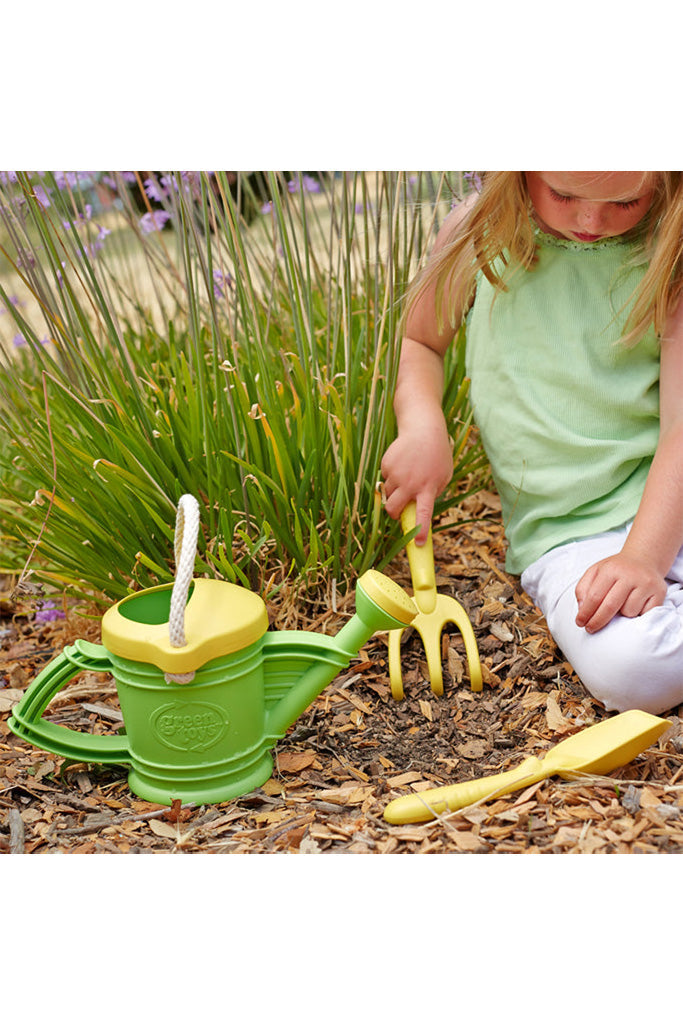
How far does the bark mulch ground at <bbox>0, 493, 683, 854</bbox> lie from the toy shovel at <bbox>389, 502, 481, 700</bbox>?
0.03 metres

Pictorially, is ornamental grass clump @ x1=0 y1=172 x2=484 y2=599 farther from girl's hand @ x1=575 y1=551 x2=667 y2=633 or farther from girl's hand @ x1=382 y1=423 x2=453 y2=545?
girl's hand @ x1=575 y1=551 x2=667 y2=633

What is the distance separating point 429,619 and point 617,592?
24 centimetres

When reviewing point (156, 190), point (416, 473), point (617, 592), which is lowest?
point (617, 592)

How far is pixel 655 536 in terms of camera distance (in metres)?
1.15

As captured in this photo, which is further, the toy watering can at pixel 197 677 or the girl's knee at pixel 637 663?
the girl's knee at pixel 637 663

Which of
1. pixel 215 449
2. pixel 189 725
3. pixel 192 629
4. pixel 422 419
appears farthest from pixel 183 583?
pixel 422 419

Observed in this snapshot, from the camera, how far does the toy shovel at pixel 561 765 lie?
35.9 inches

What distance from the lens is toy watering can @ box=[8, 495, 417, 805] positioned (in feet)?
2.97

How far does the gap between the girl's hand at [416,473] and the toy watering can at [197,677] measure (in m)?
0.26

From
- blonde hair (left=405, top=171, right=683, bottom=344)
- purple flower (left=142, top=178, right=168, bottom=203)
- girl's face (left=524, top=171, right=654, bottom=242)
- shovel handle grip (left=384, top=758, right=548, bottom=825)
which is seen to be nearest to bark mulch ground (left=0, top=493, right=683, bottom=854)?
shovel handle grip (left=384, top=758, right=548, bottom=825)

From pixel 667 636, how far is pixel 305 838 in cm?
49

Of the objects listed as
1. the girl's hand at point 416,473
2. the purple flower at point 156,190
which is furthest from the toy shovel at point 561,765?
the purple flower at point 156,190

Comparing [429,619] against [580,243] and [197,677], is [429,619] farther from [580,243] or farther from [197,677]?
[580,243]

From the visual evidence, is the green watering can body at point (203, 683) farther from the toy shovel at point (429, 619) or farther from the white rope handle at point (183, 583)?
the toy shovel at point (429, 619)
